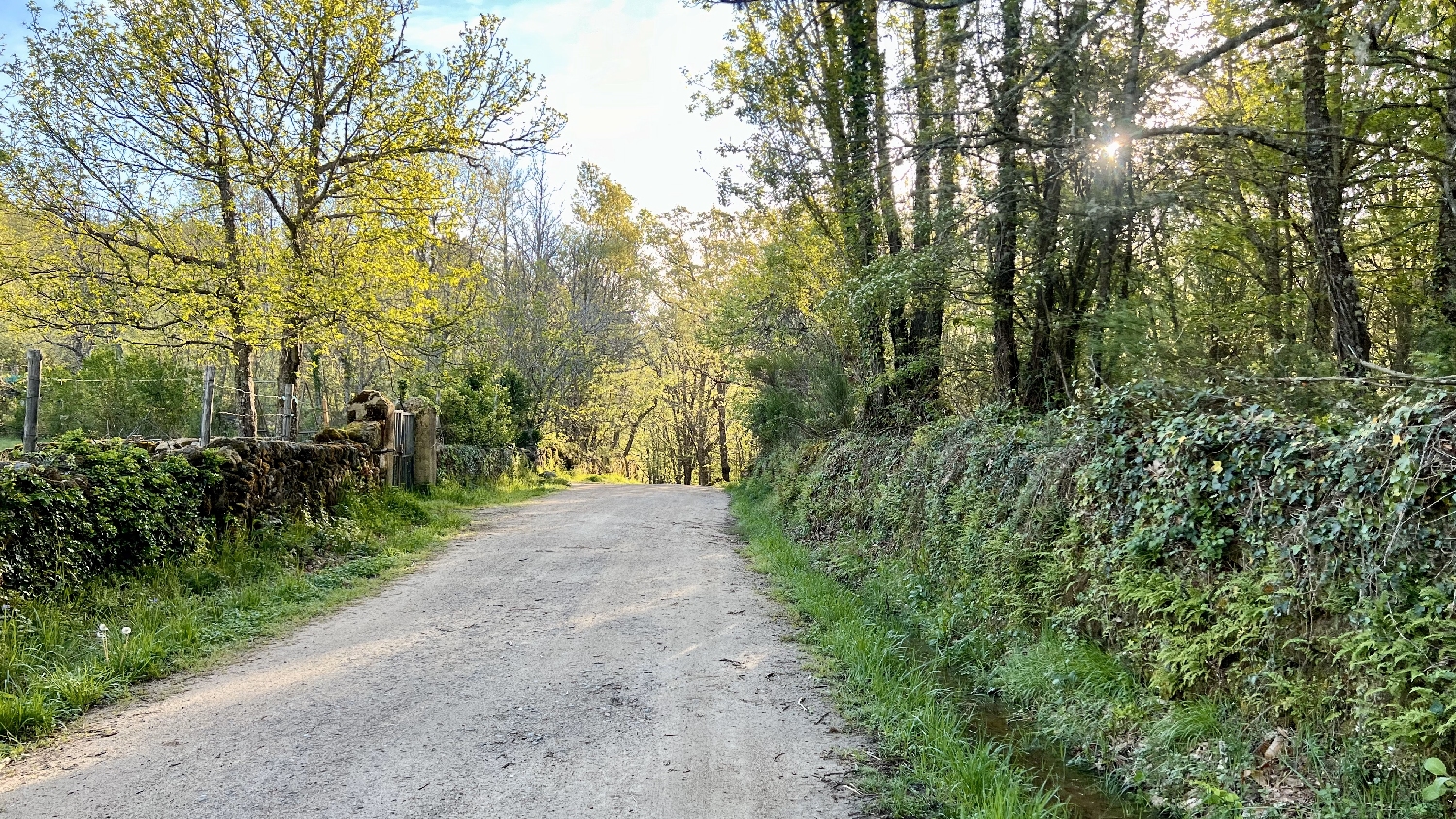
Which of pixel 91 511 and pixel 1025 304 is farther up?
pixel 1025 304

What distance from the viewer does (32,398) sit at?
719 centimetres

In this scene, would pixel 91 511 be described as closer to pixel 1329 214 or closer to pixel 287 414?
pixel 287 414

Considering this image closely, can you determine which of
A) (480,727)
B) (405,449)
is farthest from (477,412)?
(480,727)

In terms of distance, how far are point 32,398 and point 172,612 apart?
2.98m

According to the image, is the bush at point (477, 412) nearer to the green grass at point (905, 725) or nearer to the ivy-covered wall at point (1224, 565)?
the green grass at point (905, 725)

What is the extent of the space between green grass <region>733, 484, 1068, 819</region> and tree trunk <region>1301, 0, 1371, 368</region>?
5.20 metres

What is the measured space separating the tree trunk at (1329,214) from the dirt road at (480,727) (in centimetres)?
613

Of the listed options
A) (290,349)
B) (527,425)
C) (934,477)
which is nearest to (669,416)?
(527,425)

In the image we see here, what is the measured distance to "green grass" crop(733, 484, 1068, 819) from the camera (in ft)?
11.9

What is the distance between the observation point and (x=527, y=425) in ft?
77.9

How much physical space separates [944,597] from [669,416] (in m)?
32.6

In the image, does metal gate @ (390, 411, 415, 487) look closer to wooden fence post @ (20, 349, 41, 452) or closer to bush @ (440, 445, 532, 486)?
bush @ (440, 445, 532, 486)

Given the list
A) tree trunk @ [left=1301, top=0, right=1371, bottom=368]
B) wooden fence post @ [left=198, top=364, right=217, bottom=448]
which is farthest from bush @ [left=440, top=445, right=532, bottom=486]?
tree trunk @ [left=1301, top=0, right=1371, bottom=368]

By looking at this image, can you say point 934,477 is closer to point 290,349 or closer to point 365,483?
point 365,483
